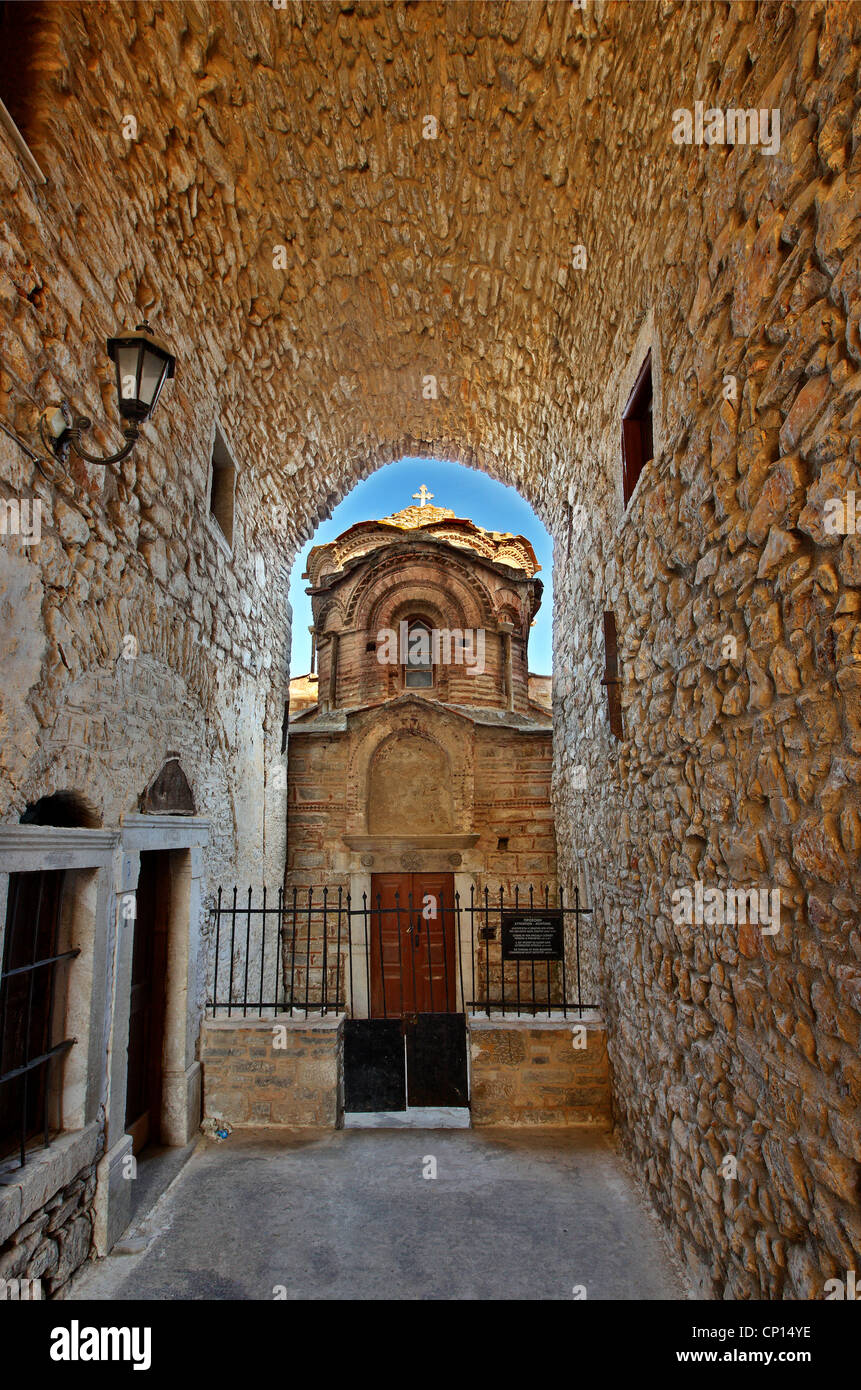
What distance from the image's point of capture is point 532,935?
5699mm

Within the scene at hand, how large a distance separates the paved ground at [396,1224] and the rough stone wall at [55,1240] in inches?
5.5

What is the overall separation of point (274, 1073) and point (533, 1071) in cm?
190

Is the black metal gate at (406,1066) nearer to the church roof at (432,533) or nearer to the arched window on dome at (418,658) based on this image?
the arched window on dome at (418,658)

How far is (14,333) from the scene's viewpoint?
2850mm

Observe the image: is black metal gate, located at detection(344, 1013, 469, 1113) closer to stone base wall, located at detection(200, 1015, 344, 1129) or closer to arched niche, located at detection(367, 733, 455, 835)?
stone base wall, located at detection(200, 1015, 344, 1129)

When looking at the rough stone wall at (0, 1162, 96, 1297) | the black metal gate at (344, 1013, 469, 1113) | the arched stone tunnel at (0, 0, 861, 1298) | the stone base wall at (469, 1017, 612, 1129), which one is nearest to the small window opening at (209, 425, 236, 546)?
the arched stone tunnel at (0, 0, 861, 1298)

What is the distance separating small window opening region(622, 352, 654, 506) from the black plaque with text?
3.37 meters

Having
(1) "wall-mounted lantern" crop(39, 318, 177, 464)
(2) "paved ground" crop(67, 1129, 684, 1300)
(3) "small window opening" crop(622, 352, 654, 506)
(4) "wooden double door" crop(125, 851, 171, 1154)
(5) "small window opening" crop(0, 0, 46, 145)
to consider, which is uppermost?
(5) "small window opening" crop(0, 0, 46, 145)

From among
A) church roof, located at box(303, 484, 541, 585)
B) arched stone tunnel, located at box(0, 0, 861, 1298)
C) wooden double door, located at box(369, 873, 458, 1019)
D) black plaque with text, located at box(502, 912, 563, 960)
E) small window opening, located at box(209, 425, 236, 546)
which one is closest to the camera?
arched stone tunnel, located at box(0, 0, 861, 1298)

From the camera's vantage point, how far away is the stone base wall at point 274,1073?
4.98 m

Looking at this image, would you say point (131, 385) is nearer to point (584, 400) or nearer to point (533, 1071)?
point (584, 400)

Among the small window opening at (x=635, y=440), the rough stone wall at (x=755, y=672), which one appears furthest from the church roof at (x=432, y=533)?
the rough stone wall at (x=755, y=672)

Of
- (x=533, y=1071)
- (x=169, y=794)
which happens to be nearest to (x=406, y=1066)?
(x=533, y=1071)

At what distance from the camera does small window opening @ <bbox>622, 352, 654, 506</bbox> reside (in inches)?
180
